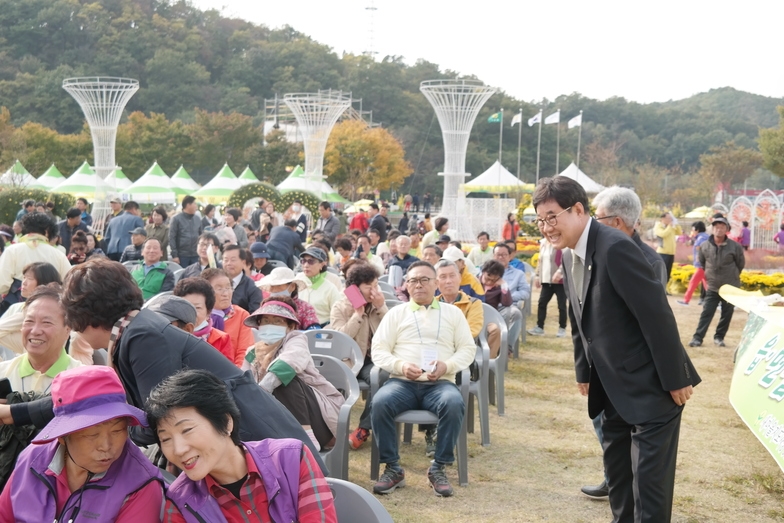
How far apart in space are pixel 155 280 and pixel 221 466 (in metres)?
5.44

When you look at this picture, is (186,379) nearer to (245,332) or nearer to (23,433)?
(23,433)

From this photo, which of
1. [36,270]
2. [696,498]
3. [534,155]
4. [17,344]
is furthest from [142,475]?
[534,155]

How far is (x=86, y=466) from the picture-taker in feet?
7.41

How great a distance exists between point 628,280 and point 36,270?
3540mm

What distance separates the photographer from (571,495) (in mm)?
5020

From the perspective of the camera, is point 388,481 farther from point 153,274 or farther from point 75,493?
point 153,274

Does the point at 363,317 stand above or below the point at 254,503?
below

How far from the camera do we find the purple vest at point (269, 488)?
2.23 meters

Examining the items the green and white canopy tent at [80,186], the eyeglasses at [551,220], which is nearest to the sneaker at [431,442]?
the eyeglasses at [551,220]

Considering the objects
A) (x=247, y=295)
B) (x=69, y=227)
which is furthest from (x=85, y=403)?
(x=69, y=227)

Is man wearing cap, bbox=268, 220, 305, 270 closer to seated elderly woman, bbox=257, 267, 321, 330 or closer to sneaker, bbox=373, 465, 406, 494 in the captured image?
seated elderly woman, bbox=257, 267, 321, 330

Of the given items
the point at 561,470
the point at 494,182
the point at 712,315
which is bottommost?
the point at 561,470

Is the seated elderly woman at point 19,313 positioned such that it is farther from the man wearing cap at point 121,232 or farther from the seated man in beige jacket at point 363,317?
the man wearing cap at point 121,232

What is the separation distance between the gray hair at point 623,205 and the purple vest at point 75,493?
2.78 meters
